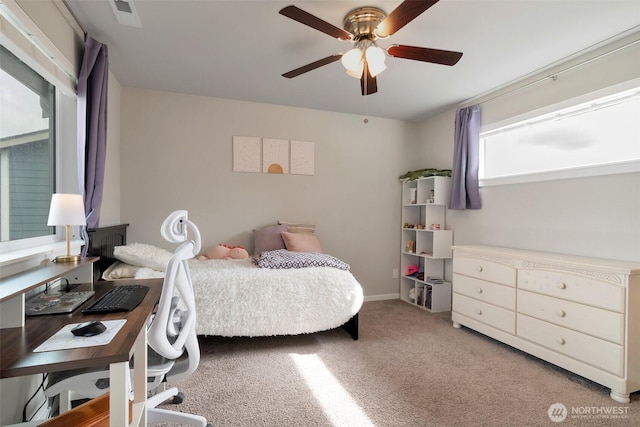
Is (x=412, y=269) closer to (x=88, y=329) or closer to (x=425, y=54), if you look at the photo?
(x=425, y=54)

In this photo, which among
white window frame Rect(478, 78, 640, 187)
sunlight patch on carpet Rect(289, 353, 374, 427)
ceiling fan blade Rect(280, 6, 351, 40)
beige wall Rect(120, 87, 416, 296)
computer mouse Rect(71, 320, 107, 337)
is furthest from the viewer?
beige wall Rect(120, 87, 416, 296)

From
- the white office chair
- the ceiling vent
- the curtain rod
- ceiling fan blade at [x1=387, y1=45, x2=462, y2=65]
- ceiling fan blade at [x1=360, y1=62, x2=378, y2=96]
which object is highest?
the ceiling vent

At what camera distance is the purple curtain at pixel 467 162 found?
123 inches

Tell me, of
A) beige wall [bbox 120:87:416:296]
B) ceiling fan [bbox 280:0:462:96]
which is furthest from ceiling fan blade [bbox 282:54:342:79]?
beige wall [bbox 120:87:416:296]

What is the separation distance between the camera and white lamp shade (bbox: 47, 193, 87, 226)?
1.49 metres

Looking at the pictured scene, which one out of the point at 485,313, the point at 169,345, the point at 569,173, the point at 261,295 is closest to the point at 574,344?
the point at 485,313

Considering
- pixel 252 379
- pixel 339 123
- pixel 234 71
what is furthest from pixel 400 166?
pixel 252 379

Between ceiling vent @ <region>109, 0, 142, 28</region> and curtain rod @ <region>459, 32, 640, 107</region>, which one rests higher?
ceiling vent @ <region>109, 0, 142, 28</region>

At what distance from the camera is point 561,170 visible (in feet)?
7.94

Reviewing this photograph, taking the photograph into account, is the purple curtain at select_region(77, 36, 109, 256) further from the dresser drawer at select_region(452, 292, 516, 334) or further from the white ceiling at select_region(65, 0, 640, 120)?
the dresser drawer at select_region(452, 292, 516, 334)

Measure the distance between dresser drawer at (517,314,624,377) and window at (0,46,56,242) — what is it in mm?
3379

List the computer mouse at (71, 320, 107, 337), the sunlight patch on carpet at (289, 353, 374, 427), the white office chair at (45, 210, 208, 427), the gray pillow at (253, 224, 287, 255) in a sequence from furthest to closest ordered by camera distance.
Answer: the gray pillow at (253, 224, 287, 255)
the sunlight patch on carpet at (289, 353, 374, 427)
the white office chair at (45, 210, 208, 427)
the computer mouse at (71, 320, 107, 337)

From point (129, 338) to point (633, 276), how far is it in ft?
8.57

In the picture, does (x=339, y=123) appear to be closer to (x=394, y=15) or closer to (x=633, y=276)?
(x=394, y=15)
